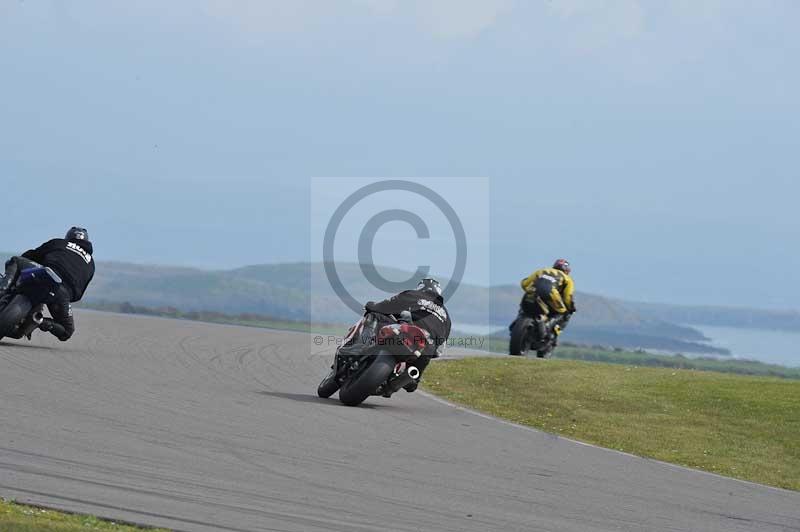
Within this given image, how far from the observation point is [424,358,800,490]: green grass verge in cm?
1558

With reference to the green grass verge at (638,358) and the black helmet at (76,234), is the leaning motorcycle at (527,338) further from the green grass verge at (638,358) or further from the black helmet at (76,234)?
the green grass verge at (638,358)

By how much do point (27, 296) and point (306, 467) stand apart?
9614mm

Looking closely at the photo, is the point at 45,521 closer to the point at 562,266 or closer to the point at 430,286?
the point at 430,286

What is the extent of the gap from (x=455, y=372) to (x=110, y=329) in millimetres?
7563

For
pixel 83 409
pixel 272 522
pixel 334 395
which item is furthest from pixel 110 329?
pixel 272 522

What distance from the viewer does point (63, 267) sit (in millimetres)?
20125

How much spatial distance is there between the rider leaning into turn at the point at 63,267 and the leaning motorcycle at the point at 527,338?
9.72 meters

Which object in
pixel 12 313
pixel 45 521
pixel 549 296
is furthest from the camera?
pixel 549 296

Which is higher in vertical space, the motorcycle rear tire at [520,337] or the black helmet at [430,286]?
the black helmet at [430,286]

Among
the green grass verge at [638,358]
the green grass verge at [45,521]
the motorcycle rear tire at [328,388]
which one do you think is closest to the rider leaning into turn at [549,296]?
the motorcycle rear tire at [328,388]

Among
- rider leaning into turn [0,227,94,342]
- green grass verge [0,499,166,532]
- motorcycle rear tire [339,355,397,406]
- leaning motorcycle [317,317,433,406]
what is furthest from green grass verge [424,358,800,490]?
green grass verge [0,499,166,532]

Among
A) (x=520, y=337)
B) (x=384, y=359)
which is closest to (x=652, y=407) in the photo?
(x=384, y=359)

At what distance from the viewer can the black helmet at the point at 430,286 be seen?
17.3 meters

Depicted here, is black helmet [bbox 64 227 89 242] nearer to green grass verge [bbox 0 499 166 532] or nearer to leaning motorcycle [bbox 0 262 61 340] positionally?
leaning motorcycle [bbox 0 262 61 340]
